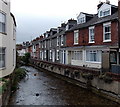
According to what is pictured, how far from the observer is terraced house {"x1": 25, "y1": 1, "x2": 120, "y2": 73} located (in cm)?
1764

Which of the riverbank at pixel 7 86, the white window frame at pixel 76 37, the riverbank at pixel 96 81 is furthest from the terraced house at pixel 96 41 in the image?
the riverbank at pixel 7 86

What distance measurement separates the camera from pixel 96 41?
2117cm

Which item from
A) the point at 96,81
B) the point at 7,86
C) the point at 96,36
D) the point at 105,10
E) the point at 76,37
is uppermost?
the point at 105,10

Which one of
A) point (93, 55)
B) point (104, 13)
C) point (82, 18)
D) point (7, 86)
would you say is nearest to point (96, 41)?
point (93, 55)

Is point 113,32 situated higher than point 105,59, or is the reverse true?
point 113,32

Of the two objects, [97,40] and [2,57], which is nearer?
[2,57]

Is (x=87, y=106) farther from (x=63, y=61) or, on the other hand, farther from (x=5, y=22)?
(x=63, y=61)

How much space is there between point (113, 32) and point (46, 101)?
11.5 meters

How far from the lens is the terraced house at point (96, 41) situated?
57.9 ft

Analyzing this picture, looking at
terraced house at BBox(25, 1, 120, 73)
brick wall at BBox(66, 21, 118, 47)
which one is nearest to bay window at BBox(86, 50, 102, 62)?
terraced house at BBox(25, 1, 120, 73)

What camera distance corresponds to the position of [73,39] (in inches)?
1051

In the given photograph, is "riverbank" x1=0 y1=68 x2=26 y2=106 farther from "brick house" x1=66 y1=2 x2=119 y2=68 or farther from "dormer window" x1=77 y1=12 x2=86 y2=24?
"dormer window" x1=77 y1=12 x2=86 y2=24

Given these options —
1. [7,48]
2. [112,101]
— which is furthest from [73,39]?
[112,101]

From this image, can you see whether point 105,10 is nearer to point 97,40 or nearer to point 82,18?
point 97,40
